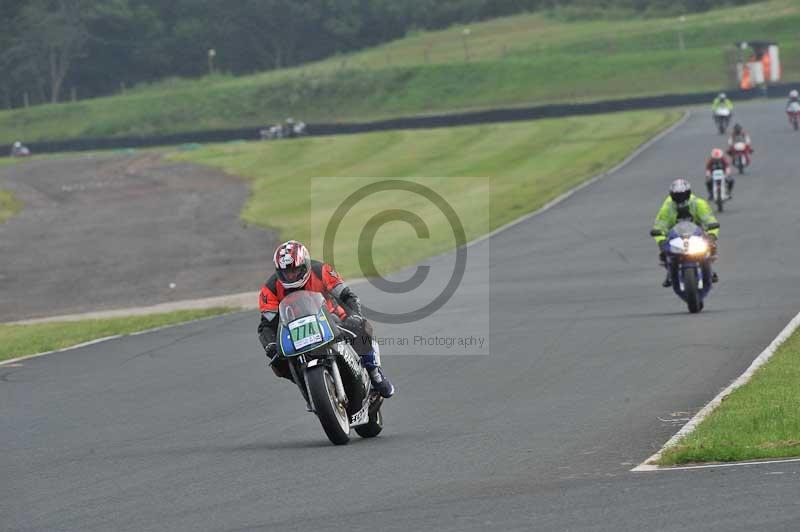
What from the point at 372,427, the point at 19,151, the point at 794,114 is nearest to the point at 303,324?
the point at 372,427

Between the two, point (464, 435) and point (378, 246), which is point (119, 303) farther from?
point (464, 435)

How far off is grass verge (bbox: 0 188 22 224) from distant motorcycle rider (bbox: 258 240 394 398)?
36766 mm

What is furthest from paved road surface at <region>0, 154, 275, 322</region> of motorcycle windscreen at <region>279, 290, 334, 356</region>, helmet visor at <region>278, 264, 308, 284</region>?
motorcycle windscreen at <region>279, 290, 334, 356</region>

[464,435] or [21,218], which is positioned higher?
[464,435]

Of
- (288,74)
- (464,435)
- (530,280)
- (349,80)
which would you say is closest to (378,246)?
(530,280)

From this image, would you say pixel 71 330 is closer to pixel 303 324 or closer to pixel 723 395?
pixel 303 324

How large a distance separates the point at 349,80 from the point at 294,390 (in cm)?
8241

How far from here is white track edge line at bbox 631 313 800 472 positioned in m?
9.18

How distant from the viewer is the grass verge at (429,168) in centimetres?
3703

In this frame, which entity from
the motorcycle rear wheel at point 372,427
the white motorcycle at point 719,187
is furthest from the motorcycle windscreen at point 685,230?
the white motorcycle at point 719,187

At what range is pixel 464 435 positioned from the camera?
1109 cm

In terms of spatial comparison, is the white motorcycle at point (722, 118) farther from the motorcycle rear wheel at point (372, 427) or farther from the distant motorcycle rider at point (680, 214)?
the motorcycle rear wheel at point (372, 427)

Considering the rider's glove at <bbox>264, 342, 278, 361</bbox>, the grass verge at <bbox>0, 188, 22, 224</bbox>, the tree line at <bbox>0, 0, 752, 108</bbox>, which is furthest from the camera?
the tree line at <bbox>0, 0, 752, 108</bbox>

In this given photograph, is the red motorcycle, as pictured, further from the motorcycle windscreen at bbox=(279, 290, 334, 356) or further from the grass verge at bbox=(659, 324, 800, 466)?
the motorcycle windscreen at bbox=(279, 290, 334, 356)
